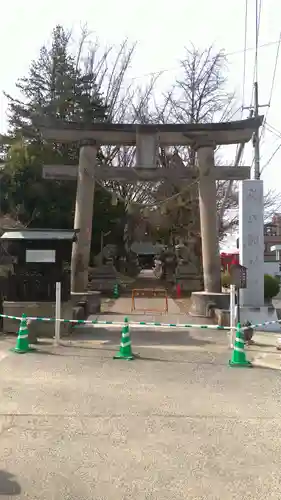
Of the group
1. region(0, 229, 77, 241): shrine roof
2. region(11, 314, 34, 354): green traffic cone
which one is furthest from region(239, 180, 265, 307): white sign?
region(11, 314, 34, 354): green traffic cone

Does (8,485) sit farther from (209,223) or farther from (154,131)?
(154,131)

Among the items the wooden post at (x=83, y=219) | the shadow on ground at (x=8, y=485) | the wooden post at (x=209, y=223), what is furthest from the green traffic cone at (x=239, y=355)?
the wooden post at (x=83, y=219)

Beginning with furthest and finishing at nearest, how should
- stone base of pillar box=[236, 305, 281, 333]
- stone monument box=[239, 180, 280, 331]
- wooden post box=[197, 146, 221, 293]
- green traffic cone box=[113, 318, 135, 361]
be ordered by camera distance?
wooden post box=[197, 146, 221, 293] → stone monument box=[239, 180, 280, 331] → stone base of pillar box=[236, 305, 281, 333] → green traffic cone box=[113, 318, 135, 361]

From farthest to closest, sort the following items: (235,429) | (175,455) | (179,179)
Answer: (179,179) < (235,429) < (175,455)

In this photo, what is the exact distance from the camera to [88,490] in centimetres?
384

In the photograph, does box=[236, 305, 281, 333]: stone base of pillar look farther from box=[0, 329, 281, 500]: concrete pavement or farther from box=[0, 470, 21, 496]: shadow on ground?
box=[0, 470, 21, 496]: shadow on ground

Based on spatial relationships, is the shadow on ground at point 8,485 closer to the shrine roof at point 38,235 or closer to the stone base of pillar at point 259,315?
the shrine roof at point 38,235

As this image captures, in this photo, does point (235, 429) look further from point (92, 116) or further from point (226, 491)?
point (92, 116)

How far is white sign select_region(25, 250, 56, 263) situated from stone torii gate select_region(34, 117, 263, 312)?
3.30 m

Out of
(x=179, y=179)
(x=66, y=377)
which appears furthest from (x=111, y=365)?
(x=179, y=179)

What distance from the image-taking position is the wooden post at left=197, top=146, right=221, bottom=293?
1583 centimetres

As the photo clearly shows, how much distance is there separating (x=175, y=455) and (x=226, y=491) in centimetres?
83

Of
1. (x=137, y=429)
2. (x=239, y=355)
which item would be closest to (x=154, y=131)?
(x=239, y=355)

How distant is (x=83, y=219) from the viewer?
53.5 feet
